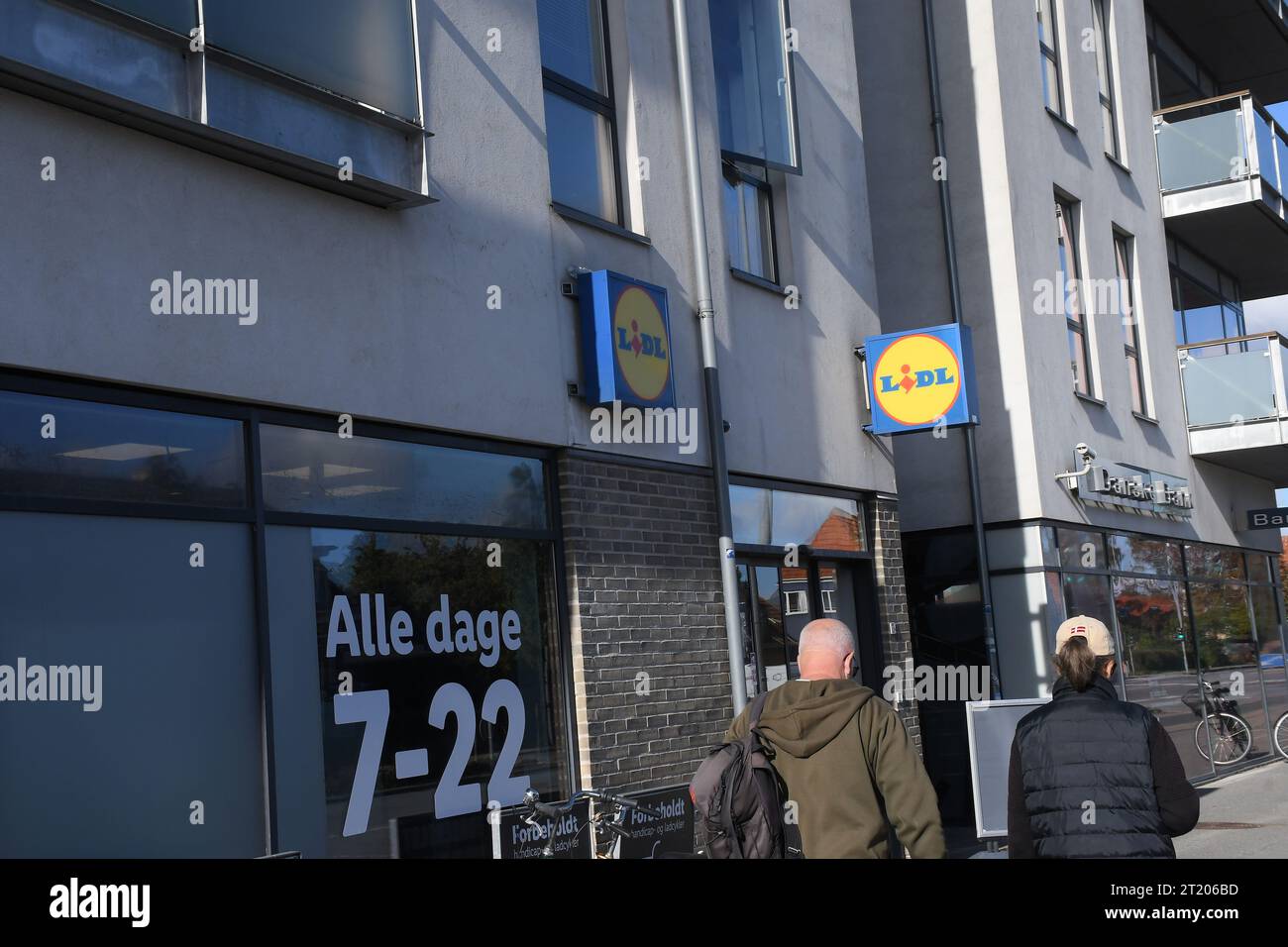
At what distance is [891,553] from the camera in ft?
41.7

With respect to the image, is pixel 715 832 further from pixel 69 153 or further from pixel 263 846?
pixel 69 153

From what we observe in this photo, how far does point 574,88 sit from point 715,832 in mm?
6409

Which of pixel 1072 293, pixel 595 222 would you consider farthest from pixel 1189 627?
pixel 595 222

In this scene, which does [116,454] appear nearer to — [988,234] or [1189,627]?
[988,234]

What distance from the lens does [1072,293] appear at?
667 inches

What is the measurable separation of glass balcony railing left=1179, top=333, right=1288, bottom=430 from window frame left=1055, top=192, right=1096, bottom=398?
11.7 feet

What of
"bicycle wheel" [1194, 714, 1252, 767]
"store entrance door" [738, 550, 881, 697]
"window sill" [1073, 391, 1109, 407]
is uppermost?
"window sill" [1073, 391, 1109, 407]

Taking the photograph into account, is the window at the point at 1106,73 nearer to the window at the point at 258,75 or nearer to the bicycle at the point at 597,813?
the window at the point at 258,75

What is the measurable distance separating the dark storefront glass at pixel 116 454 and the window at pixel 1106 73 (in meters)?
15.3

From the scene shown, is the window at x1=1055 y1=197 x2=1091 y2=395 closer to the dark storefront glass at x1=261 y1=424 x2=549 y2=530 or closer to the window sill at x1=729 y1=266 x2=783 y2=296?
the window sill at x1=729 y1=266 x2=783 y2=296

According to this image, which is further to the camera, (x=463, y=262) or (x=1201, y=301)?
(x=1201, y=301)

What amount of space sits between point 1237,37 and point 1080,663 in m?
22.5

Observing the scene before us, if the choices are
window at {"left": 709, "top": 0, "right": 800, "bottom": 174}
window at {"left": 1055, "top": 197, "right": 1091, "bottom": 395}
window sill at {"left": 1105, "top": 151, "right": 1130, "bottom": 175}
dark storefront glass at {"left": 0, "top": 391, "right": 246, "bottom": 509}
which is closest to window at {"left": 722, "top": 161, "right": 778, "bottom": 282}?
window at {"left": 709, "top": 0, "right": 800, "bottom": 174}

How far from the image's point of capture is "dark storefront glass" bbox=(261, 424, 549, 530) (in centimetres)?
687
